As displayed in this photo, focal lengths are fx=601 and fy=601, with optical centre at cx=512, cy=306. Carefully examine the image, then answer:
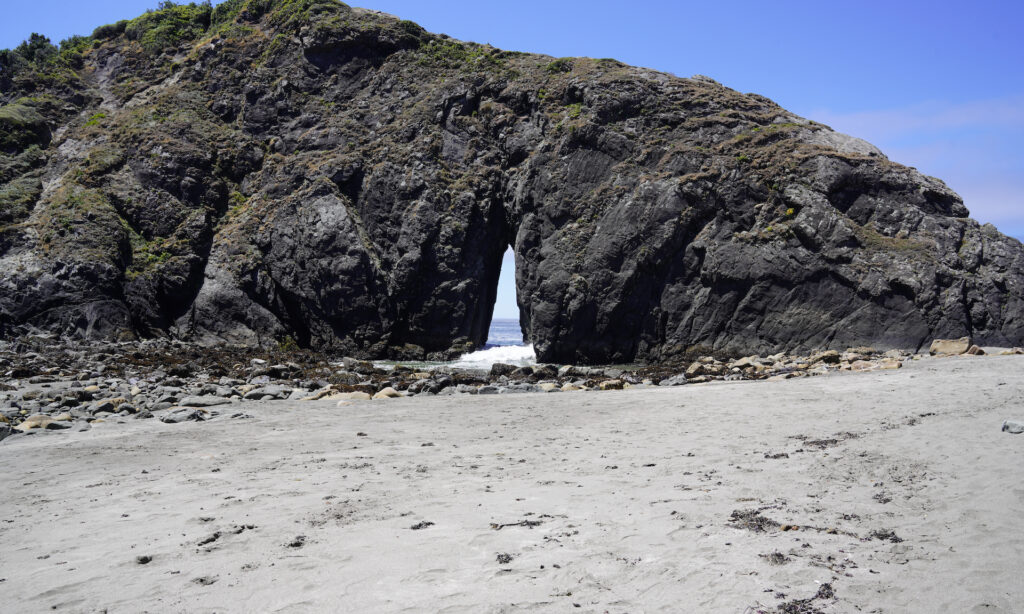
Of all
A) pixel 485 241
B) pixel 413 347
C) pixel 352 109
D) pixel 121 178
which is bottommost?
pixel 413 347

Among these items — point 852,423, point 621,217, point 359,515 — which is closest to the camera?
point 359,515

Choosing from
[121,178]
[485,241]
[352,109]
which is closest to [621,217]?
[485,241]

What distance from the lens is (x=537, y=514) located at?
5609mm

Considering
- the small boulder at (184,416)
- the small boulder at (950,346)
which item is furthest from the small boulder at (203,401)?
the small boulder at (950,346)

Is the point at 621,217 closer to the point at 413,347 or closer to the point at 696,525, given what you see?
the point at 413,347

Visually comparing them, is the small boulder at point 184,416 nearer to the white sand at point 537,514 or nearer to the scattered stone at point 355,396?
the white sand at point 537,514

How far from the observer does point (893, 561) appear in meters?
4.17

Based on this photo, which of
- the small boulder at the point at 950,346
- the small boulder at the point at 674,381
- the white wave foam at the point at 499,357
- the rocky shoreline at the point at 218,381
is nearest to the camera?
the rocky shoreline at the point at 218,381

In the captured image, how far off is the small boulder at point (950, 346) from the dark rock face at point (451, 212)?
1.28m

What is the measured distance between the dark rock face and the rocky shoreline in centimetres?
439

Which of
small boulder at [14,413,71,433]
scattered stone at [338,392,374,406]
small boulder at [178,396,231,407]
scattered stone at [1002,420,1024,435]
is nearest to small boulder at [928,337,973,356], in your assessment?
scattered stone at [1002,420,1024,435]

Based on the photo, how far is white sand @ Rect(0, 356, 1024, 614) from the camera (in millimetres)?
4004

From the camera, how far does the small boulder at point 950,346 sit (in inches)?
858

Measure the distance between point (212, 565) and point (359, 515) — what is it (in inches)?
56.1
